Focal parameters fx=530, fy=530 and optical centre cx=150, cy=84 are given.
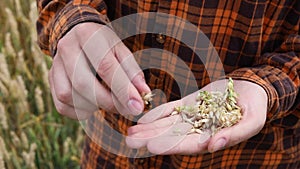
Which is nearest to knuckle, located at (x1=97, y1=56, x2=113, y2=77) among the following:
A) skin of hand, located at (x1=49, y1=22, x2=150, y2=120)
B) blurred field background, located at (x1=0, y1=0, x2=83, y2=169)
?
skin of hand, located at (x1=49, y1=22, x2=150, y2=120)

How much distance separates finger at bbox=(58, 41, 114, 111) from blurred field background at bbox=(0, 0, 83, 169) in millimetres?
737

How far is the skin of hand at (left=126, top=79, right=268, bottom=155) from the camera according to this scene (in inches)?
36.9

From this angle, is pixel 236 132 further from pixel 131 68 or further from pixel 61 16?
pixel 61 16

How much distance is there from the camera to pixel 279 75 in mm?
1029

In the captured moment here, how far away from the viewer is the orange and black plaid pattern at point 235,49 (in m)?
0.99

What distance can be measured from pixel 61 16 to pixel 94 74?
0.17 metres

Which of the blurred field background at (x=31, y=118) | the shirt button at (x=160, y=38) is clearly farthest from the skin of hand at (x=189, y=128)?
the blurred field background at (x=31, y=118)

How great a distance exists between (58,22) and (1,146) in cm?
61

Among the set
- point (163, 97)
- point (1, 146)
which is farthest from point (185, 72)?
point (1, 146)

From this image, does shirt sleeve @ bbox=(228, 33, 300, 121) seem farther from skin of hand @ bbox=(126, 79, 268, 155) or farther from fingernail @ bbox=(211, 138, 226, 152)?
fingernail @ bbox=(211, 138, 226, 152)

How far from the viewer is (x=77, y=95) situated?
3.08ft

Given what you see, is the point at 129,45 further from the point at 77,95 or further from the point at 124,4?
the point at 77,95

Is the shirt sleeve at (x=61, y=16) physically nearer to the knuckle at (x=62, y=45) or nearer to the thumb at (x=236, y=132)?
the knuckle at (x=62, y=45)

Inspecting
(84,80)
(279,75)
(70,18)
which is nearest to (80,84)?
(84,80)
